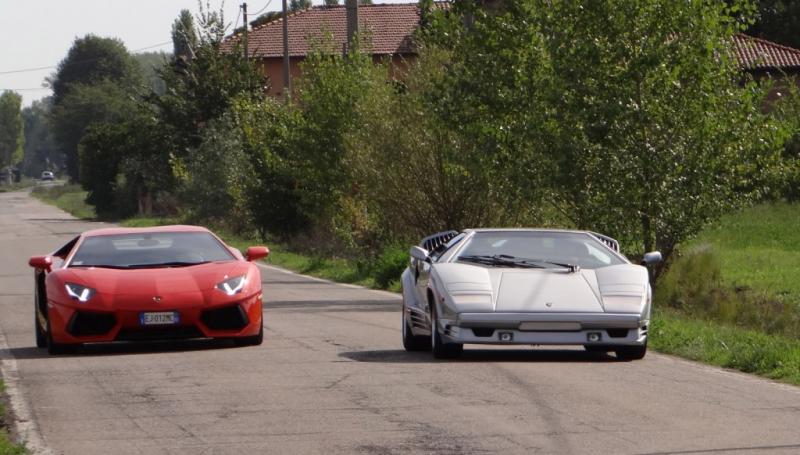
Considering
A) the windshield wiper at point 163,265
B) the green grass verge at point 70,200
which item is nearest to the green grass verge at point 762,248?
the windshield wiper at point 163,265

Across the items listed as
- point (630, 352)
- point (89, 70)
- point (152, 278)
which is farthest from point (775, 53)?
point (89, 70)

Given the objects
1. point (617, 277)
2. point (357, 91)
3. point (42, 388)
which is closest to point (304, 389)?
point (42, 388)

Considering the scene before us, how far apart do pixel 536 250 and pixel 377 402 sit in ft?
13.1

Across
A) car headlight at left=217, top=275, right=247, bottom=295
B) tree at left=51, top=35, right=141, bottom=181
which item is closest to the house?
car headlight at left=217, top=275, right=247, bottom=295

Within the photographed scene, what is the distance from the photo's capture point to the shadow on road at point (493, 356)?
545 inches

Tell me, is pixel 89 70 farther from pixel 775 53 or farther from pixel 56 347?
pixel 56 347

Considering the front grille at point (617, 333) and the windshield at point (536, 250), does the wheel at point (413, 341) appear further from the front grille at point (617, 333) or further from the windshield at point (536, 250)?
the front grille at point (617, 333)

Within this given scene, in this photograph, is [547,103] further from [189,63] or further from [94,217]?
[94,217]

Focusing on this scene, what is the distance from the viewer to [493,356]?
14148 mm

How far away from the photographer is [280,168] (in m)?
39.9

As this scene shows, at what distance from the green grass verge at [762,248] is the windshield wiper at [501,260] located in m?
9.47

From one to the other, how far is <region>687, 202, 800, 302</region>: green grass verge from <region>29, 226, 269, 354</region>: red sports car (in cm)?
995

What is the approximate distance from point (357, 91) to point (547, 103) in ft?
40.0

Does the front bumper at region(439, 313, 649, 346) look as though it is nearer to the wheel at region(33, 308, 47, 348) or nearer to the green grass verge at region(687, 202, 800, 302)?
the wheel at region(33, 308, 47, 348)
